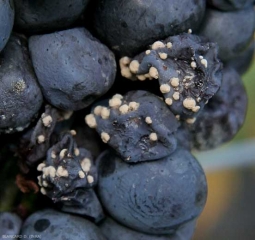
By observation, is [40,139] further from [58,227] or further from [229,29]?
[229,29]

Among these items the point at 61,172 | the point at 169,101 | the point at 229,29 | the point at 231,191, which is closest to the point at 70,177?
the point at 61,172

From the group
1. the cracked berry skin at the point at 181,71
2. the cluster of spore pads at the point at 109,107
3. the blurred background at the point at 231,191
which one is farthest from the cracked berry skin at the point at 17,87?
the blurred background at the point at 231,191

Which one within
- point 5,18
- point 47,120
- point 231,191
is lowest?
point 231,191

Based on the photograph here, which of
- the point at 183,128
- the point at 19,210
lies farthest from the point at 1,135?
the point at 183,128

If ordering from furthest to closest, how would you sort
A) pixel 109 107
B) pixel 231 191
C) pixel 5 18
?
pixel 231 191, pixel 109 107, pixel 5 18

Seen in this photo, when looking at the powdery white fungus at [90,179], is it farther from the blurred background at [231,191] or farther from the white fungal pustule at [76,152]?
the blurred background at [231,191]

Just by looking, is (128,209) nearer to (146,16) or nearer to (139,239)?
(139,239)

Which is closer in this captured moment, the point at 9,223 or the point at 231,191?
the point at 9,223
